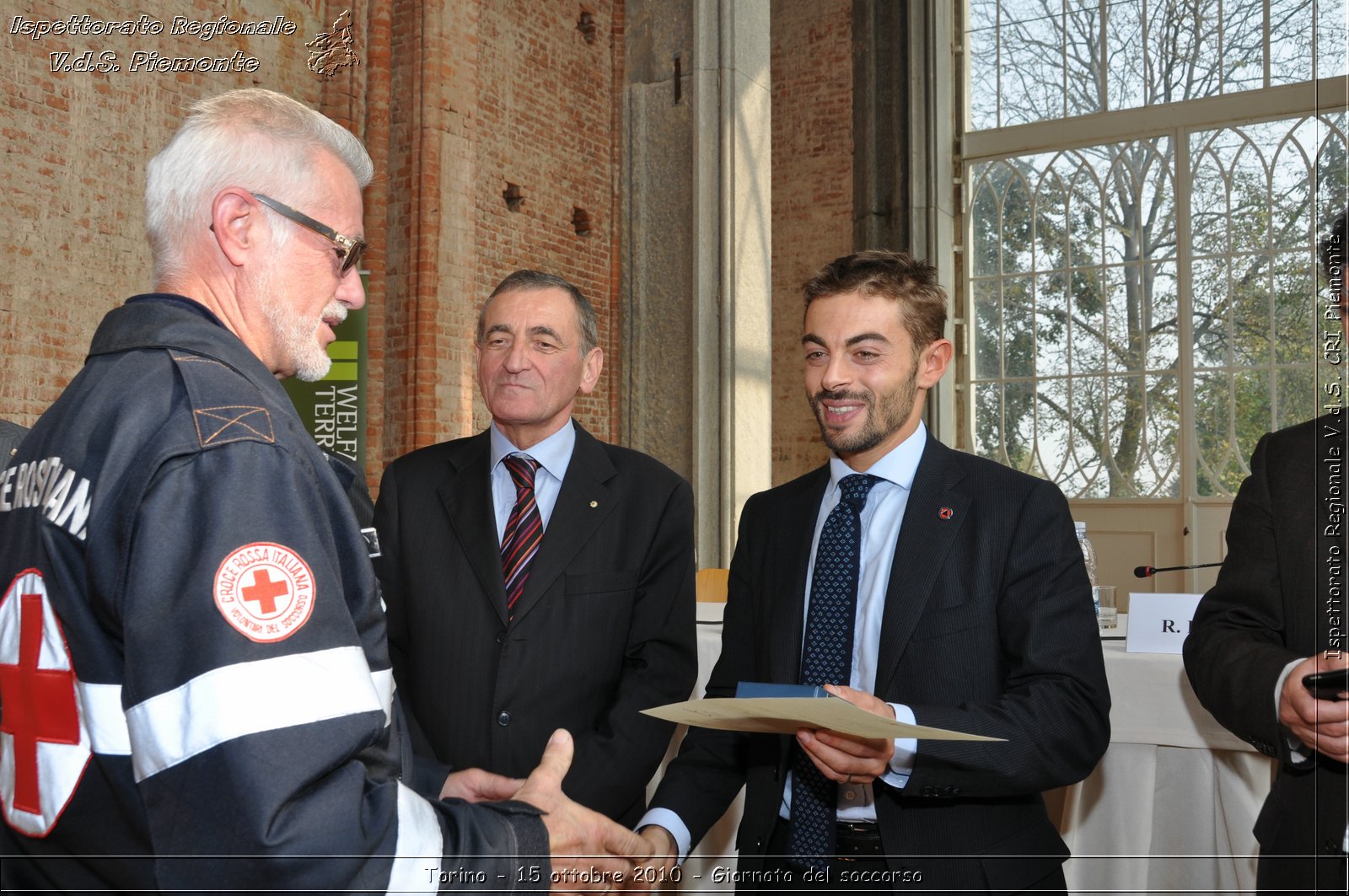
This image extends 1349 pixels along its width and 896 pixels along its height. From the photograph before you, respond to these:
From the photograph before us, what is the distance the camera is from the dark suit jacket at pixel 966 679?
1.94m

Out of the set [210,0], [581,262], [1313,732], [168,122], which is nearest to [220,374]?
[1313,732]

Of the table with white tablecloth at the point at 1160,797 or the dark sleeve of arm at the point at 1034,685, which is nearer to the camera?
the dark sleeve of arm at the point at 1034,685

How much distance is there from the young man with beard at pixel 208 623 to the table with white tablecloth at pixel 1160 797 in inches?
62.9

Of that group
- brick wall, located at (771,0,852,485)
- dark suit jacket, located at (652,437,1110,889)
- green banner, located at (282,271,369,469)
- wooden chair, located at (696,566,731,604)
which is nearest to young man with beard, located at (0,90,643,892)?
dark suit jacket, located at (652,437,1110,889)

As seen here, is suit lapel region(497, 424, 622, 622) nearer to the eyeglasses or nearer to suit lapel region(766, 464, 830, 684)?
suit lapel region(766, 464, 830, 684)

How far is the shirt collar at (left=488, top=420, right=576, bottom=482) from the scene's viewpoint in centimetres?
277

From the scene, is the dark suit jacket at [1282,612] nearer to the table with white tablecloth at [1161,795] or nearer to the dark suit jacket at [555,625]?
the table with white tablecloth at [1161,795]

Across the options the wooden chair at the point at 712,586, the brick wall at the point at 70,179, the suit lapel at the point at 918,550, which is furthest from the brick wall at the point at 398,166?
the suit lapel at the point at 918,550

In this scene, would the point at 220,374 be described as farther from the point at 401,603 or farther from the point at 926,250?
the point at 926,250

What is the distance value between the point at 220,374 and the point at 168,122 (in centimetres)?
621

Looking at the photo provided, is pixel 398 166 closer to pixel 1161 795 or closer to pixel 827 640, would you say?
pixel 827 640

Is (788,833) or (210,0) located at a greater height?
(210,0)

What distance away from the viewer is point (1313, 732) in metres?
1.71

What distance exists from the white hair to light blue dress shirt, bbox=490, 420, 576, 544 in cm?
122
